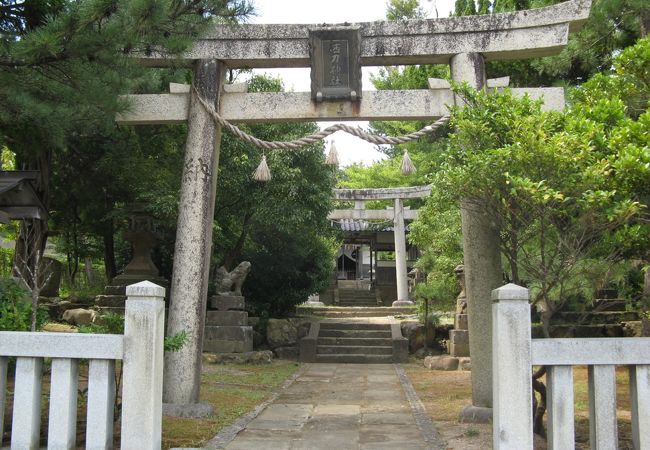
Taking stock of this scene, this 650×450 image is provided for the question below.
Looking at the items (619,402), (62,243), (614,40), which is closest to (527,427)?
(619,402)

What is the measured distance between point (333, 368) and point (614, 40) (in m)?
8.43

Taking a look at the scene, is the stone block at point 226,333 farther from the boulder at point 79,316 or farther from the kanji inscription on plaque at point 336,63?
the kanji inscription on plaque at point 336,63

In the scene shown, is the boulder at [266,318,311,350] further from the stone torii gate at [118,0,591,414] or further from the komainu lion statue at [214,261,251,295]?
the stone torii gate at [118,0,591,414]

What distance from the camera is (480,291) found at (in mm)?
7180

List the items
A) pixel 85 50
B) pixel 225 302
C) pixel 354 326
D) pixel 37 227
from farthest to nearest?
pixel 354 326
pixel 225 302
pixel 37 227
pixel 85 50

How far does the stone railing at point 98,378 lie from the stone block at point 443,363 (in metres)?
9.13

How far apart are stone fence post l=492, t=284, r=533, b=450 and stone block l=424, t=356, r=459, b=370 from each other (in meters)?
8.58

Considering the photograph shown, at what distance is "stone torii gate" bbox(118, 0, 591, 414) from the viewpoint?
23.9ft

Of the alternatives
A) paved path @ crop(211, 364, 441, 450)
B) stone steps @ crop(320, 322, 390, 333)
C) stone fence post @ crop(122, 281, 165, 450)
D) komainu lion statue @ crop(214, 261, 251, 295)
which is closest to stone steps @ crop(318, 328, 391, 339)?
stone steps @ crop(320, 322, 390, 333)

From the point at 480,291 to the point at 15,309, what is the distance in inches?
198

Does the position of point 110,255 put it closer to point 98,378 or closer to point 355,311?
point 355,311

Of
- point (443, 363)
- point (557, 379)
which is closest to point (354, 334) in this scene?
point (443, 363)

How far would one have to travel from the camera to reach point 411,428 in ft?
22.8

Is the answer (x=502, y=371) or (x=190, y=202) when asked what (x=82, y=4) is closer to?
(x=190, y=202)
